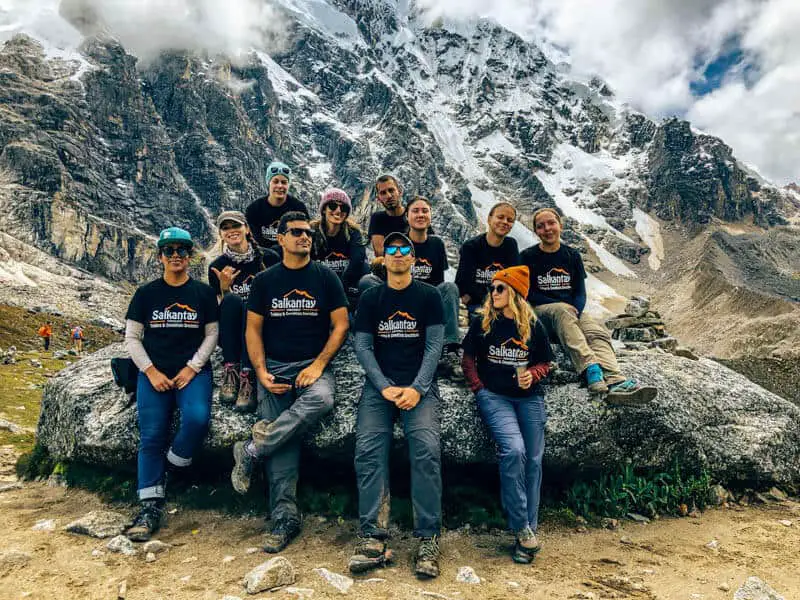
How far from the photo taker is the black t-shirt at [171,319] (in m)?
7.43

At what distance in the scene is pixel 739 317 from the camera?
8306 centimetres

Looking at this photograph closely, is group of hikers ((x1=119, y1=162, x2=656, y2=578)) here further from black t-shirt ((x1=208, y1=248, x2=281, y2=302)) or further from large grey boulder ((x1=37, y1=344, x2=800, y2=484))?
large grey boulder ((x1=37, y1=344, x2=800, y2=484))

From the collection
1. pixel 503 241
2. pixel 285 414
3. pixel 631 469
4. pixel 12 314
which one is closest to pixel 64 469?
pixel 285 414

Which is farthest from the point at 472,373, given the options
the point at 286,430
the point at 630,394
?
the point at 286,430

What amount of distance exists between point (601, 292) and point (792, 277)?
69.8 m

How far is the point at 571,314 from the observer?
27.6 ft

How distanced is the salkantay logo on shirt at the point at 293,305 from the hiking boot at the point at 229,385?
1.30 metres

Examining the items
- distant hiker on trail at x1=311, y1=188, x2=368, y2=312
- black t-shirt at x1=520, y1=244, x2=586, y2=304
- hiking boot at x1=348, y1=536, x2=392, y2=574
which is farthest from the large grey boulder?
hiking boot at x1=348, y1=536, x2=392, y2=574

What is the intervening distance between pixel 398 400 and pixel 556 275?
410cm

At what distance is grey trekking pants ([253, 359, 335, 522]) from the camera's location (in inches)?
262

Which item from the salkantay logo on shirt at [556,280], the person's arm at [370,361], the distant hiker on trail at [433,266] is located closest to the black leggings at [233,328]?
the person's arm at [370,361]

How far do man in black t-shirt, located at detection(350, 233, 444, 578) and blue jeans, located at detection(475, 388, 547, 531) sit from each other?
82cm

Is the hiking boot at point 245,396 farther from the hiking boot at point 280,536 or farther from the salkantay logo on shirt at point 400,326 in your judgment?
the salkantay logo on shirt at point 400,326

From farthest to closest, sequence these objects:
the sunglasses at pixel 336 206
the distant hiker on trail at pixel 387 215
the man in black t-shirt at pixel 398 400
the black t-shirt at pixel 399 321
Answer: the distant hiker on trail at pixel 387 215, the sunglasses at pixel 336 206, the black t-shirt at pixel 399 321, the man in black t-shirt at pixel 398 400
